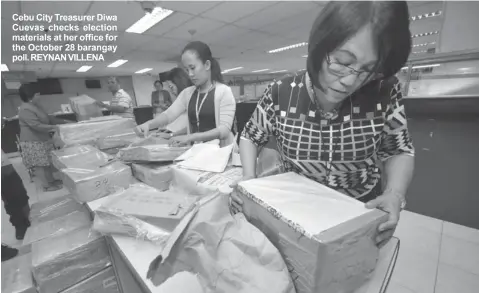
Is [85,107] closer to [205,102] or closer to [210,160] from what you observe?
[205,102]

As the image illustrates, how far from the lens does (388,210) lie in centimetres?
54

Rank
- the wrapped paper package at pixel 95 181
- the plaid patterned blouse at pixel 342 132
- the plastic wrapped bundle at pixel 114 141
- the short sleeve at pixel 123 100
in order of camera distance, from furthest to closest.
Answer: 1. the short sleeve at pixel 123 100
2. the plastic wrapped bundle at pixel 114 141
3. the wrapped paper package at pixel 95 181
4. the plaid patterned blouse at pixel 342 132

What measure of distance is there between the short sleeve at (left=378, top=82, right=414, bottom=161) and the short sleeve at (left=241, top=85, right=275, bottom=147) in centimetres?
36

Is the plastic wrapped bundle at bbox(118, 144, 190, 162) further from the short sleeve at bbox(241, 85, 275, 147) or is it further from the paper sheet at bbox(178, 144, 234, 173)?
the short sleeve at bbox(241, 85, 275, 147)

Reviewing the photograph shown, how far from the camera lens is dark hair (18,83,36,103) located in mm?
2982

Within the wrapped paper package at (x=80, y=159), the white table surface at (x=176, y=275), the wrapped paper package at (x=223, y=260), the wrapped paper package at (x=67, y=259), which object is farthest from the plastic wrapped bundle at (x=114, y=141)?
the wrapped paper package at (x=223, y=260)

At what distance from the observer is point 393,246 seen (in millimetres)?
655

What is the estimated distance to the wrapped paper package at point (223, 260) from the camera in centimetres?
42

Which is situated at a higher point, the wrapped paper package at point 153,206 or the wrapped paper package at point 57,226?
the wrapped paper package at point 153,206

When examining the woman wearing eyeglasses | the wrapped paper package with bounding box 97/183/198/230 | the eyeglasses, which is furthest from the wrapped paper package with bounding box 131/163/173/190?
the eyeglasses

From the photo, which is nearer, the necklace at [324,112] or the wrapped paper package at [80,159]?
the necklace at [324,112]

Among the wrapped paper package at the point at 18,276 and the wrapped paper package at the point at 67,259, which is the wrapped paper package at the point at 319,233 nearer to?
the wrapped paper package at the point at 67,259

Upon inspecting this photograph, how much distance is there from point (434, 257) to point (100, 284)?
2305 millimetres

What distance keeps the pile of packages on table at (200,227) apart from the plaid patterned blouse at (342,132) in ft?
0.38
